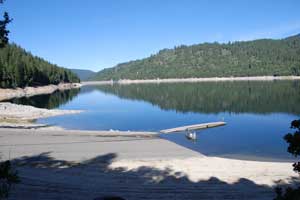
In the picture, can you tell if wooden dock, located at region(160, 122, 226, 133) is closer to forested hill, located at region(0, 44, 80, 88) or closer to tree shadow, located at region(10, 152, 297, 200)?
tree shadow, located at region(10, 152, 297, 200)

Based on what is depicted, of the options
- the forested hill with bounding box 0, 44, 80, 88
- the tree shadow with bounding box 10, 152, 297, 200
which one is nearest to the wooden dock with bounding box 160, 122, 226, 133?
the tree shadow with bounding box 10, 152, 297, 200

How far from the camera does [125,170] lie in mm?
19000

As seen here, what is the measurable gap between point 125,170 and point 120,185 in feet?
14.5

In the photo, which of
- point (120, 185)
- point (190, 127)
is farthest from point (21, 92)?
point (120, 185)

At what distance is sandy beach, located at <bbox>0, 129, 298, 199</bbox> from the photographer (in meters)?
13.4

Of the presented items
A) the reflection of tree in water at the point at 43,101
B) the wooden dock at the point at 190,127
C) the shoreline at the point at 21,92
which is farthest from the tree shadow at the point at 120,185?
the shoreline at the point at 21,92

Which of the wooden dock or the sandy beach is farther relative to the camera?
the wooden dock

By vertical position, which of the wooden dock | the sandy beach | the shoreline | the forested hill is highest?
the forested hill

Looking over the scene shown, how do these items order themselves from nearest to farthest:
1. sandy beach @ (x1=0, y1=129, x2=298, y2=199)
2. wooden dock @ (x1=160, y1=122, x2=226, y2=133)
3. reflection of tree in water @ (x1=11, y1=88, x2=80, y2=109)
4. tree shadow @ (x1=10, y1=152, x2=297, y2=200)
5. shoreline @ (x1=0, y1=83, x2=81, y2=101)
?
tree shadow @ (x1=10, y1=152, x2=297, y2=200), sandy beach @ (x1=0, y1=129, x2=298, y2=199), wooden dock @ (x1=160, y1=122, x2=226, y2=133), reflection of tree in water @ (x1=11, y1=88, x2=80, y2=109), shoreline @ (x1=0, y1=83, x2=81, y2=101)

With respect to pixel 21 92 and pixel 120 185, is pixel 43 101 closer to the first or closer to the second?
pixel 21 92

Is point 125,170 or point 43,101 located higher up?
point 43,101

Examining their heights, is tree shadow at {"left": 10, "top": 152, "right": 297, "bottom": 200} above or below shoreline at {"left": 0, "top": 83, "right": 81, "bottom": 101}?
below

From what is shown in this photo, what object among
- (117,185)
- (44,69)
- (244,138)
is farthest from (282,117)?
(44,69)

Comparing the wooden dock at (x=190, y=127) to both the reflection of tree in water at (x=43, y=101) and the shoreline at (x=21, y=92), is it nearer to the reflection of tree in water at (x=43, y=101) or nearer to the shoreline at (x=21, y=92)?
the reflection of tree in water at (x=43, y=101)
